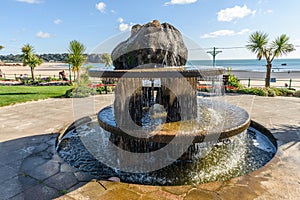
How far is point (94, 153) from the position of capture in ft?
13.5

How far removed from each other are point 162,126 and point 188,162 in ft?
2.88

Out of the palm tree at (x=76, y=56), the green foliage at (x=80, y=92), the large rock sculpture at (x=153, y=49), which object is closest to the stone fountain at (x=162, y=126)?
the large rock sculpture at (x=153, y=49)

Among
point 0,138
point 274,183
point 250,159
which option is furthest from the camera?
point 0,138

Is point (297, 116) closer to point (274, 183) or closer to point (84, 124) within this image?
point (274, 183)

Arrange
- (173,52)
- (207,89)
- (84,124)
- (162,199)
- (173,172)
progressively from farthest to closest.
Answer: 1. (207,89)
2. (84,124)
3. (173,52)
4. (173,172)
5. (162,199)

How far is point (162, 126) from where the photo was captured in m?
3.47

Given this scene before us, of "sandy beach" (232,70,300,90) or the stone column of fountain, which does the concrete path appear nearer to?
the stone column of fountain

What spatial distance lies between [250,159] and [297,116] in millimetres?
3771

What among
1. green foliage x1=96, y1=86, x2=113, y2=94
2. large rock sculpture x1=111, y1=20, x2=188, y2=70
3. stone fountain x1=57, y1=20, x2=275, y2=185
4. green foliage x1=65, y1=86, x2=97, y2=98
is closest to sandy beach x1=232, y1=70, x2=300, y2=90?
green foliage x1=96, y1=86, x2=113, y2=94

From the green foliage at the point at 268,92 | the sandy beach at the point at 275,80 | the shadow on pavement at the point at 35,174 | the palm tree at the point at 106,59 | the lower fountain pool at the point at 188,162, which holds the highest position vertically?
the palm tree at the point at 106,59

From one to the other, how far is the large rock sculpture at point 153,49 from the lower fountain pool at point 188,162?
1.82 meters

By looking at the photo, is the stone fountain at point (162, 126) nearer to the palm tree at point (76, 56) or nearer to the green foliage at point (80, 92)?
the green foliage at point (80, 92)

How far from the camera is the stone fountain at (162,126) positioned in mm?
3168

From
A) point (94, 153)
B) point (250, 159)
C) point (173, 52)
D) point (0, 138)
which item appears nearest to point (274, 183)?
point (250, 159)
